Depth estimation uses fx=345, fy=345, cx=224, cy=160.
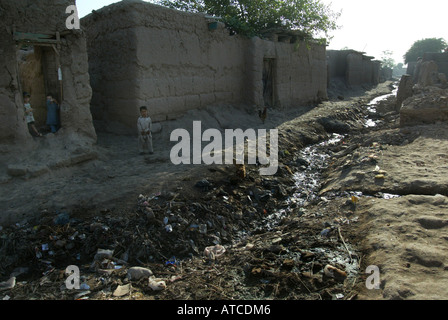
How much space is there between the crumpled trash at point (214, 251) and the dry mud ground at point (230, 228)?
39 millimetres

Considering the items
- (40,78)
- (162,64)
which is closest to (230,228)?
(162,64)

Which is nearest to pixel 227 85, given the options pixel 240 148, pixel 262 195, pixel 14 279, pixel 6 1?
pixel 240 148

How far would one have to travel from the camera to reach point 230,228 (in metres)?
4.66

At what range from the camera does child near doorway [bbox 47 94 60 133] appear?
5820 millimetres

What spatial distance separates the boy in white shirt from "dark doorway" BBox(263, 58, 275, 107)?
5663 millimetres

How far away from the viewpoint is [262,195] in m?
5.55

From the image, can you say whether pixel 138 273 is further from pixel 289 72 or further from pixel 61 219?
pixel 289 72

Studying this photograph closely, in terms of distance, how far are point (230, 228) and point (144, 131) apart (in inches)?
105

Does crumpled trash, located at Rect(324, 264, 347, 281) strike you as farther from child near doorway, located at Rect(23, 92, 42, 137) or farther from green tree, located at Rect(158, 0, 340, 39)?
green tree, located at Rect(158, 0, 340, 39)

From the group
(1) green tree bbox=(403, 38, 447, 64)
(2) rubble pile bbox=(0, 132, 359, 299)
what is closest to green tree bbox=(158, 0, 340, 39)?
(2) rubble pile bbox=(0, 132, 359, 299)

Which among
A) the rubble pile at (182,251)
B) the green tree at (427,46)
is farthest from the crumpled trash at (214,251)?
the green tree at (427,46)

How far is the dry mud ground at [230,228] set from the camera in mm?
3107

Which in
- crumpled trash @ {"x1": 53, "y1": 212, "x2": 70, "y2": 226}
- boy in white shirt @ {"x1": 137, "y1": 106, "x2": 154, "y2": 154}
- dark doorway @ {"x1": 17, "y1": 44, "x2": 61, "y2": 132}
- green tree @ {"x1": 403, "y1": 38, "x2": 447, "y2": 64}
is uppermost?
green tree @ {"x1": 403, "y1": 38, "x2": 447, "y2": 64}
